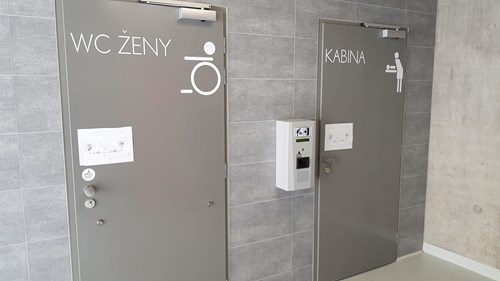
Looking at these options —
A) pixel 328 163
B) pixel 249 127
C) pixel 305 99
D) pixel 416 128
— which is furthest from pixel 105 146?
pixel 416 128

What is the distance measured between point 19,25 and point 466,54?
11.7ft

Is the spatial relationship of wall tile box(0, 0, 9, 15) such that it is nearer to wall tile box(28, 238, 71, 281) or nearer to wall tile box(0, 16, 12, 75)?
wall tile box(0, 16, 12, 75)

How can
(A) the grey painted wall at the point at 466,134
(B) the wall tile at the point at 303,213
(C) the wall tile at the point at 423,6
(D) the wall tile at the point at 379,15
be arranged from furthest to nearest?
(C) the wall tile at the point at 423,6, (A) the grey painted wall at the point at 466,134, (D) the wall tile at the point at 379,15, (B) the wall tile at the point at 303,213

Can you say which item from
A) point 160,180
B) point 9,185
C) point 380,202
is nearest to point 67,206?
point 9,185

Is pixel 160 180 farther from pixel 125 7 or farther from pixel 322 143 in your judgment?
pixel 322 143

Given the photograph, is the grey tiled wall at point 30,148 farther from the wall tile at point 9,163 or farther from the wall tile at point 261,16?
the wall tile at point 261,16

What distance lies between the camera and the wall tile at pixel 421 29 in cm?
354

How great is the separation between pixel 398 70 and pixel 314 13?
1056 millimetres

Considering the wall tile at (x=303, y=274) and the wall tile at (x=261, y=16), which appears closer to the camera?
the wall tile at (x=261, y=16)

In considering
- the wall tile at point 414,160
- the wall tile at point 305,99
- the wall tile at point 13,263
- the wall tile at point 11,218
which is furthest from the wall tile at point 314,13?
the wall tile at point 13,263

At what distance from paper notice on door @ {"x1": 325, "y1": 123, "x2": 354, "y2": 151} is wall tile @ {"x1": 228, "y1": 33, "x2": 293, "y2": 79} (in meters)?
0.58

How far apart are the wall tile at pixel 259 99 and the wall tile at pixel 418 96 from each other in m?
1.38

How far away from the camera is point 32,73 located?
209cm

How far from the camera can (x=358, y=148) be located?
3.30 m
